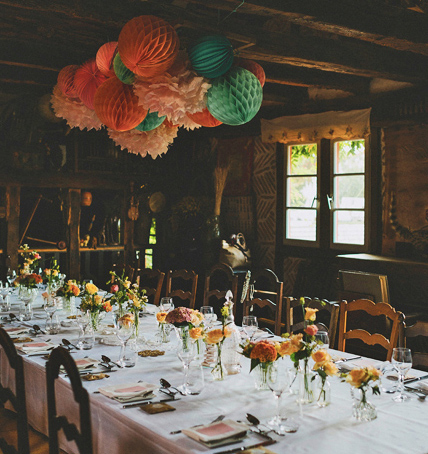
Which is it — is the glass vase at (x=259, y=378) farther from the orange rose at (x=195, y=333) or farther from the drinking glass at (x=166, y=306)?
the drinking glass at (x=166, y=306)

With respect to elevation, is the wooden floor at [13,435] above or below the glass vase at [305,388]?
below

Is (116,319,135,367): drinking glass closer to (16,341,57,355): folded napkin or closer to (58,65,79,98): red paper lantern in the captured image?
(16,341,57,355): folded napkin

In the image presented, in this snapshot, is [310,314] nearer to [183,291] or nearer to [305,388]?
[305,388]

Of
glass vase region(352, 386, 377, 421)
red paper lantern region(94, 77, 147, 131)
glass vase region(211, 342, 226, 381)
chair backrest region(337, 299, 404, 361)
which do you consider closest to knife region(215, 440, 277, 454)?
glass vase region(352, 386, 377, 421)

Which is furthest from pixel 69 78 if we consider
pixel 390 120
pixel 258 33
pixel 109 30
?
pixel 390 120

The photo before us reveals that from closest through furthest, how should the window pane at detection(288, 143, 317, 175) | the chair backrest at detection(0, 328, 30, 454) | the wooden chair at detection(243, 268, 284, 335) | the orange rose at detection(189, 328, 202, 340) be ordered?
the chair backrest at detection(0, 328, 30, 454) → the orange rose at detection(189, 328, 202, 340) → the wooden chair at detection(243, 268, 284, 335) → the window pane at detection(288, 143, 317, 175)

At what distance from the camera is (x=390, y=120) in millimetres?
Answer: 5926

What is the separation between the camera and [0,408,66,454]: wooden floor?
2787mm

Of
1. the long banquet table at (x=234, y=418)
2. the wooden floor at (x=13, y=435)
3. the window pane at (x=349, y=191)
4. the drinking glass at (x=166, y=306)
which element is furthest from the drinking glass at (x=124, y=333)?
the window pane at (x=349, y=191)

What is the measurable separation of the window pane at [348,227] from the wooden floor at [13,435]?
4.32m

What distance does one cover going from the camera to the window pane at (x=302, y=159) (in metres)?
6.85

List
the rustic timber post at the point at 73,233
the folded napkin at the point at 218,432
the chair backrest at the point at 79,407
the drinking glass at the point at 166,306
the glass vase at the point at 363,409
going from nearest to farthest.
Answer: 1. the chair backrest at the point at 79,407
2. the folded napkin at the point at 218,432
3. the glass vase at the point at 363,409
4. the drinking glass at the point at 166,306
5. the rustic timber post at the point at 73,233

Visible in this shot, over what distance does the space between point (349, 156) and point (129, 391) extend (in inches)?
188

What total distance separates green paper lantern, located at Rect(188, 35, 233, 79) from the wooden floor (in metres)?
2.00
